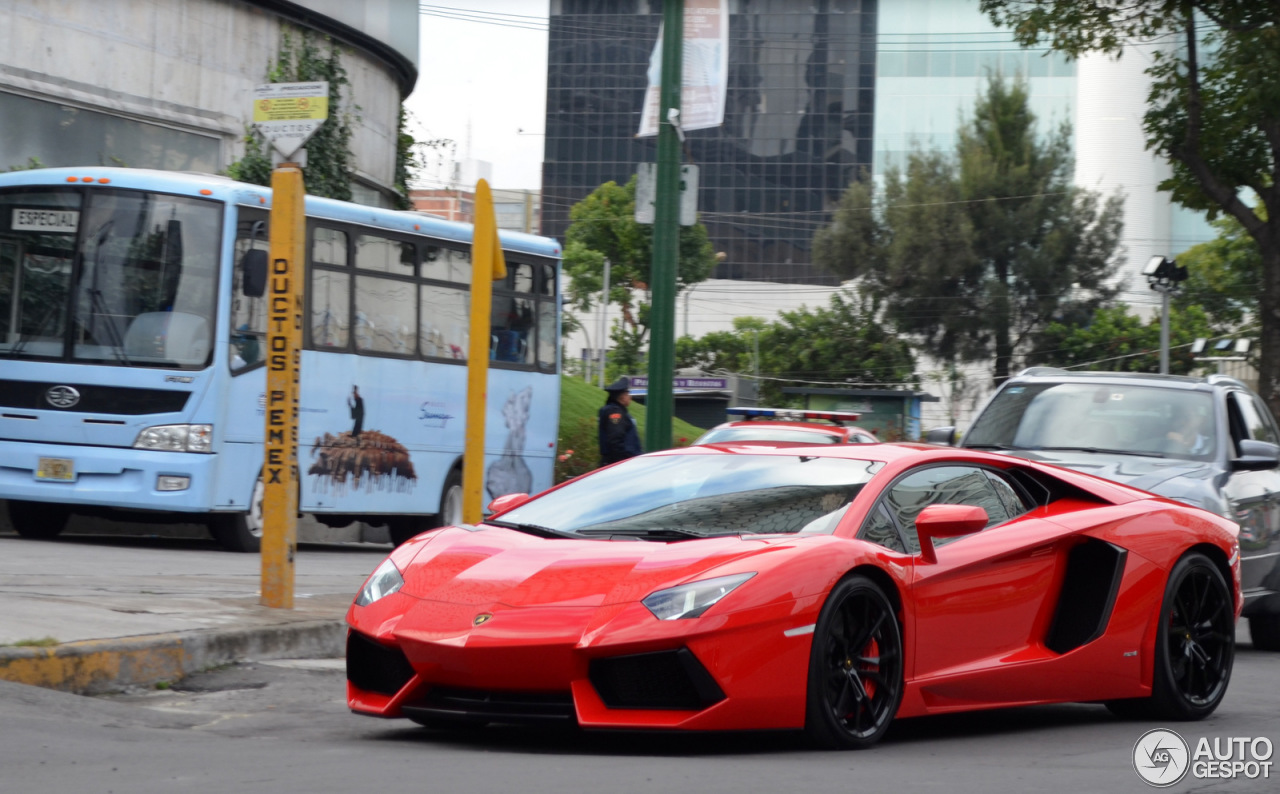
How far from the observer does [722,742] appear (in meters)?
5.50

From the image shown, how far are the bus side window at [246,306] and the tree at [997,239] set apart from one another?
1968 inches

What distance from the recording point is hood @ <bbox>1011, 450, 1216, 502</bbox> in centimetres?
940

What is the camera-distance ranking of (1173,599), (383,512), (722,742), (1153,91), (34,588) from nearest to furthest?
(722,742)
(1173,599)
(34,588)
(383,512)
(1153,91)

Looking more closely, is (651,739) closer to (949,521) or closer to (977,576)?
(949,521)

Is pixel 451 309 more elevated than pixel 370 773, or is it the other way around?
pixel 451 309

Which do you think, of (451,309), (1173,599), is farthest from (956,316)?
(1173,599)

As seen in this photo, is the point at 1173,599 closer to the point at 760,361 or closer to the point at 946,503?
the point at 946,503

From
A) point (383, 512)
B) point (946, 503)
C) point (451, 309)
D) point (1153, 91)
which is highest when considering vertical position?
point (1153, 91)

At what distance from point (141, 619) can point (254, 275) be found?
21.9 feet

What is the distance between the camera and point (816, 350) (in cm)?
6950

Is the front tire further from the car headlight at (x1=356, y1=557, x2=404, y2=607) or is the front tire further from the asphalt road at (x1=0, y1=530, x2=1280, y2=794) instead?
the car headlight at (x1=356, y1=557, x2=404, y2=607)

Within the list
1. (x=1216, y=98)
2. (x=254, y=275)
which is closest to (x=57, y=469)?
(x=254, y=275)

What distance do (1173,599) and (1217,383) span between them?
4574 mm

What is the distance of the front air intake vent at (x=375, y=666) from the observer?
17.8ft
